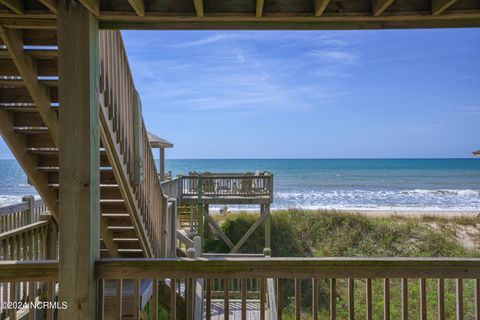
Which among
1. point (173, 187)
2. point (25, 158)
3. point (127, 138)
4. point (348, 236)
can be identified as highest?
point (127, 138)

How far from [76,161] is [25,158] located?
1970 millimetres

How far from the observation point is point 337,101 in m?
61.4

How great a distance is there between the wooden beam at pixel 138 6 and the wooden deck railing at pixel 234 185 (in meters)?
9.96

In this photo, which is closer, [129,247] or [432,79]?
[129,247]

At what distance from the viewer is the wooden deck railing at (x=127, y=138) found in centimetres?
307

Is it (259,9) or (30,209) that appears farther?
(30,209)

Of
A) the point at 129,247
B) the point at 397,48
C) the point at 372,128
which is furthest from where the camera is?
the point at 372,128

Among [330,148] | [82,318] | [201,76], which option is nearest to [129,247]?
[82,318]

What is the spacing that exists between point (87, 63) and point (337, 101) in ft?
205

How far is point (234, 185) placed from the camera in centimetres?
1231

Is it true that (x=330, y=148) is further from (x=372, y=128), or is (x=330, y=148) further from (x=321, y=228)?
(x=321, y=228)

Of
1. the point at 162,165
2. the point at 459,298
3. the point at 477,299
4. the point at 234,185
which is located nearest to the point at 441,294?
the point at 459,298

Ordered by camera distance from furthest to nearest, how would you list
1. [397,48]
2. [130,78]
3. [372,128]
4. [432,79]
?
[372,128] < [432,79] < [397,48] < [130,78]

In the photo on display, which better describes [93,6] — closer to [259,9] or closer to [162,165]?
[259,9]
